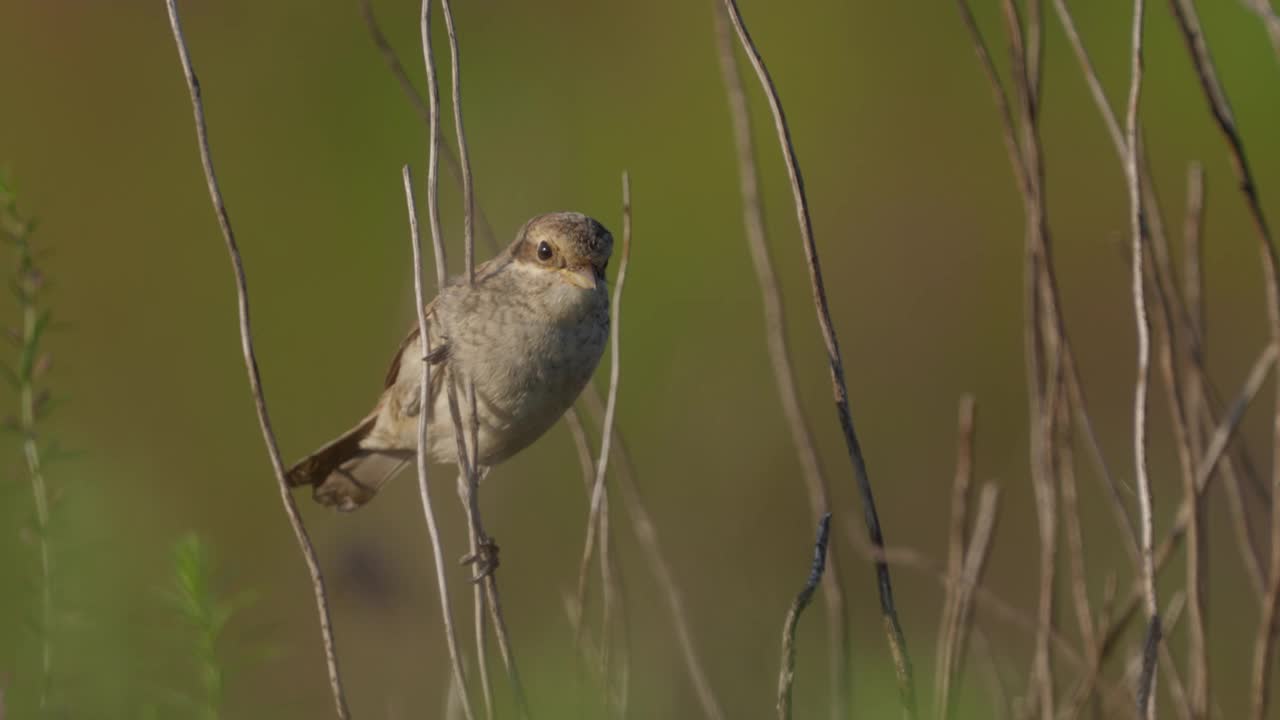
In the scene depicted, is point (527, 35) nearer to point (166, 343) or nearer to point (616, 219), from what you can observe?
point (616, 219)

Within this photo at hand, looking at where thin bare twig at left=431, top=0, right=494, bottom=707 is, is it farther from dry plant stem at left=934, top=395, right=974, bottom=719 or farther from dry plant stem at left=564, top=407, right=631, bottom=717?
dry plant stem at left=934, top=395, right=974, bottom=719

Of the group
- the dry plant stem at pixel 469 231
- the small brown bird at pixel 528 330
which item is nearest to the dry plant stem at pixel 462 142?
the dry plant stem at pixel 469 231

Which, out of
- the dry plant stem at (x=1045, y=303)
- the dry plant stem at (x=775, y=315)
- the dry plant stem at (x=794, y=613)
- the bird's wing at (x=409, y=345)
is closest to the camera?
the dry plant stem at (x=794, y=613)

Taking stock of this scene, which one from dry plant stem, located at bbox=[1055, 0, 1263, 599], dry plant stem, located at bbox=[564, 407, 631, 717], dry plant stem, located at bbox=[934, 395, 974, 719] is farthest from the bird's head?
dry plant stem, located at bbox=[1055, 0, 1263, 599]

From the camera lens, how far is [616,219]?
7910 millimetres

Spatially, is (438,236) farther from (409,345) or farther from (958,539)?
(409,345)

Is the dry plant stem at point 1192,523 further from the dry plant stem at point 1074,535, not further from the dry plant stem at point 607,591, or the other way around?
the dry plant stem at point 607,591

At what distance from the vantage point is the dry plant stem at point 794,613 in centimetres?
226

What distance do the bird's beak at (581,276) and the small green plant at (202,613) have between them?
1352 mm

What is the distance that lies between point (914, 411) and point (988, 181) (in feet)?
5.31

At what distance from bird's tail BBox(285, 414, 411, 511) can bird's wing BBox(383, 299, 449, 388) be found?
0.54 feet

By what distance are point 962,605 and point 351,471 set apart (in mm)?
2134

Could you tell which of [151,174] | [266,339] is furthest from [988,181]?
[151,174]

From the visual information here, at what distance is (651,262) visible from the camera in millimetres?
8266
